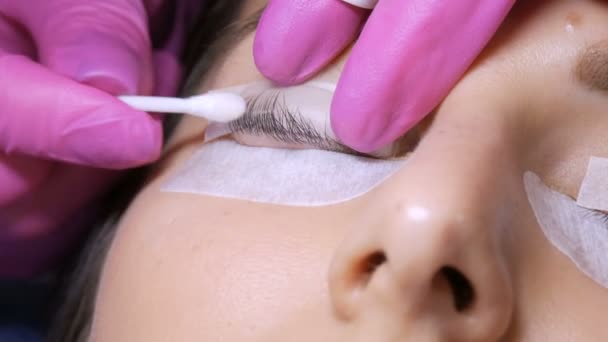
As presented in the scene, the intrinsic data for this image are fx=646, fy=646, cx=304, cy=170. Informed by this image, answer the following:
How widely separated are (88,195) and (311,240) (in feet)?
1.41

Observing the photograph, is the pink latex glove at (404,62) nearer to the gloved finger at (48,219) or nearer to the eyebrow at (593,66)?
the eyebrow at (593,66)

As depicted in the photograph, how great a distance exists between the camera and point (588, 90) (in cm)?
66

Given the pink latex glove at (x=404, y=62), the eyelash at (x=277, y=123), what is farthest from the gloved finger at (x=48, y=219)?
the pink latex glove at (x=404, y=62)

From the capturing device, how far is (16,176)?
78 cm

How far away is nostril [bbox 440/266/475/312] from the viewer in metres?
0.55

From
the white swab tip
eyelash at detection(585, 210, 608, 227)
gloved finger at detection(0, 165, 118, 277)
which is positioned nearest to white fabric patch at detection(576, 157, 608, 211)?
eyelash at detection(585, 210, 608, 227)

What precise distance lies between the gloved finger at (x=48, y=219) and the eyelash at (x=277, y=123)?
26 cm

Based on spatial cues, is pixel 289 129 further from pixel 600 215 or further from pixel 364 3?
pixel 600 215

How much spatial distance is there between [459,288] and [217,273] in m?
0.23

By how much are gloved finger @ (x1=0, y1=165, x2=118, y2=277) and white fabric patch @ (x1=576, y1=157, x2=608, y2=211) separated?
0.61m

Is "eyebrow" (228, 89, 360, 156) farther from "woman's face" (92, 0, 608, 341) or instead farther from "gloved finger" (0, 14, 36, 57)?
"gloved finger" (0, 14, 36, 57)

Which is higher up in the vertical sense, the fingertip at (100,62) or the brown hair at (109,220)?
the fingertip at (100,62)

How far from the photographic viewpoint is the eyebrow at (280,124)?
69 centimetres

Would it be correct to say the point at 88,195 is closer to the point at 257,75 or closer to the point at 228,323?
the point at 257,75
